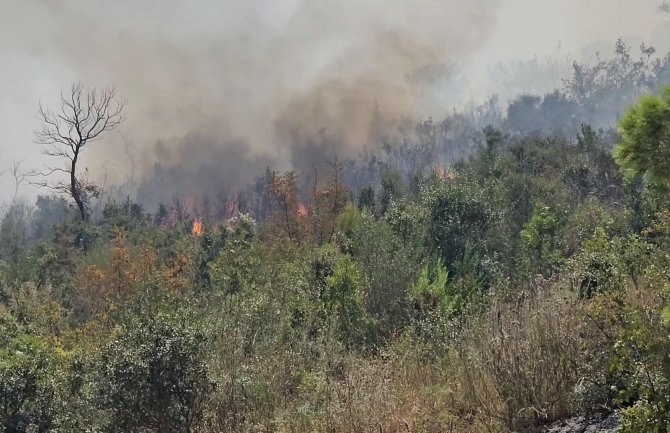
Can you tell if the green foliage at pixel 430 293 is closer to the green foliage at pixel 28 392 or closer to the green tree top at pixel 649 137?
the green foliage at pixel 28 392

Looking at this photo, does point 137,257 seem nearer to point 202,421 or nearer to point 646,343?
point 202,421

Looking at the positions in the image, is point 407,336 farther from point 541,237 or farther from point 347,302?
point 541,237

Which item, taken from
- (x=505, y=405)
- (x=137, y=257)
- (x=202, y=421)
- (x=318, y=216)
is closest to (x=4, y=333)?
(x=202, y=421)

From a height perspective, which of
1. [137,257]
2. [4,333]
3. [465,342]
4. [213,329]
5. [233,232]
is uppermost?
[233,232]

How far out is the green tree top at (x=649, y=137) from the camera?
4.25 m

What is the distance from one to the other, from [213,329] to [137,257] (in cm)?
2007

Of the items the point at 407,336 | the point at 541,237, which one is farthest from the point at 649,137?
the point at 541,237

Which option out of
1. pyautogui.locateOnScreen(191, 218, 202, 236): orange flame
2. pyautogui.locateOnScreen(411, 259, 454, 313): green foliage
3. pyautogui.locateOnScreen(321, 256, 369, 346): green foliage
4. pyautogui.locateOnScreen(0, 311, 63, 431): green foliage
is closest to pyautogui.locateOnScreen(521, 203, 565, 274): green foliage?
pyautogui.locateOnScreen(411, 259, 454, 313): green foliage

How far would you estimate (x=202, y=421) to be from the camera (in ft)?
23.3

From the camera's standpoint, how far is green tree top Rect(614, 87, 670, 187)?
13.9 feet

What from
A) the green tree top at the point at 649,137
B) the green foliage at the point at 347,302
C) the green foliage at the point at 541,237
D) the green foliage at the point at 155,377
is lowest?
the green foliage at the point at 155,377

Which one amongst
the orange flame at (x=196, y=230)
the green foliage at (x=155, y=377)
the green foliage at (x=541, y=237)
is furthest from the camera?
the orange flame at (x=196, y=230)

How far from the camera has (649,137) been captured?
4.35 m

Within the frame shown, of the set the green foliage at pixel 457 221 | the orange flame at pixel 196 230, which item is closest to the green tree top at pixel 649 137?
the green foliage at pixel 457 221
